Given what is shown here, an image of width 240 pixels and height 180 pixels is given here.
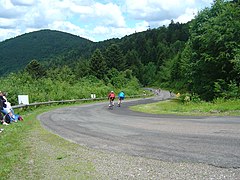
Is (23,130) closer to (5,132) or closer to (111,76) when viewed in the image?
(5,132)

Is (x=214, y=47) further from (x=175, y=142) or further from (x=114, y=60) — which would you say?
(x=114, y=60)

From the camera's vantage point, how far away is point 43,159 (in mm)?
8211

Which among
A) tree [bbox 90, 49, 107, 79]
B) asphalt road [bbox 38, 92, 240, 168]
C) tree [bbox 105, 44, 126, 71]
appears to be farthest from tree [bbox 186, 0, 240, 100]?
tree [bbox 105, 44, 126, 71]

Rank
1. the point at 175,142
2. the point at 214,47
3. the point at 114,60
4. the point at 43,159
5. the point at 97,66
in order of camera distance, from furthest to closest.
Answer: the point at 114,60, the point at 97,66, the point at 214,47, the point at 175,142, the point at 43,159

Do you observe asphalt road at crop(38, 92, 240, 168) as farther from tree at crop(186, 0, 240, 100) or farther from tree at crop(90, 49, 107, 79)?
tree at crop(90, 49, 107, 79)

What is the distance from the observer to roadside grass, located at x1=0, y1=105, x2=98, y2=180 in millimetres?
6738

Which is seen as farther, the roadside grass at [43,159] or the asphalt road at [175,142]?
the asphalt road at [175,142]

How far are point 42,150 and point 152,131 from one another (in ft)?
13.4

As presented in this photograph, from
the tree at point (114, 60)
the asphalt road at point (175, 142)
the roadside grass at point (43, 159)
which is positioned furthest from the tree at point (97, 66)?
the roadside grass at point (43, 159)

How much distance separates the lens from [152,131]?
1139cm

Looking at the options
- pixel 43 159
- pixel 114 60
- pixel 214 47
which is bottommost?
pixel 43 159

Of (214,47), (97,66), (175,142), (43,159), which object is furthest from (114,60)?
(43,159)

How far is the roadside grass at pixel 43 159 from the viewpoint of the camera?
674 centimetres

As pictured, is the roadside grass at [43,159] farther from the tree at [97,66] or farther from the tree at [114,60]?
the tree at [114,60]
